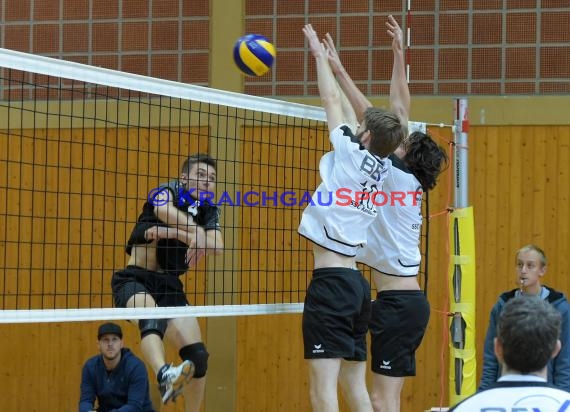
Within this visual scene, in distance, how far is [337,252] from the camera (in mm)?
5812

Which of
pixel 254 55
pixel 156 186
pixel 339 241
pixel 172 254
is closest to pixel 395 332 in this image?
pixel 339 241

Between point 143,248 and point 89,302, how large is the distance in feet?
11.3

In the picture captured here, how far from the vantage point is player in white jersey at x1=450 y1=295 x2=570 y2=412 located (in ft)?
9.32

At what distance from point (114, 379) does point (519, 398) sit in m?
5.84

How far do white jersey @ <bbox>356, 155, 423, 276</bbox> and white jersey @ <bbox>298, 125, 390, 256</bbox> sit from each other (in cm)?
54

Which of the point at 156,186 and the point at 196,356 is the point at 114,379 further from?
the point at 156,186

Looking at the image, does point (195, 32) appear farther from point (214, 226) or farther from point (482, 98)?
point (214, 226)

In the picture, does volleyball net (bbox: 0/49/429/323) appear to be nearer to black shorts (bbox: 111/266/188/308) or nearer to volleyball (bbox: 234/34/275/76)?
black shorts (bbox: 111/266/188/308)

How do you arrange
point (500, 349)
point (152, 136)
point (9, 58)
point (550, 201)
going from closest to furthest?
1. point (500, 349)
2. point (9, 58)
3. point (550, 201)
4. point (152, 136)

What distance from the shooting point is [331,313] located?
18.8 ft

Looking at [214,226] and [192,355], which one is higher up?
[214,226]

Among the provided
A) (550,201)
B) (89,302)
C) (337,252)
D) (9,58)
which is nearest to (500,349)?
(337,252)

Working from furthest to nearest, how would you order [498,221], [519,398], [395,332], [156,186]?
[156,186] < [498,221] < [395,332] < [519,398]

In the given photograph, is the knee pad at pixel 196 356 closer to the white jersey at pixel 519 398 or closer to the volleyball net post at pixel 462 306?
the volleyball net post at pixel 462 306
